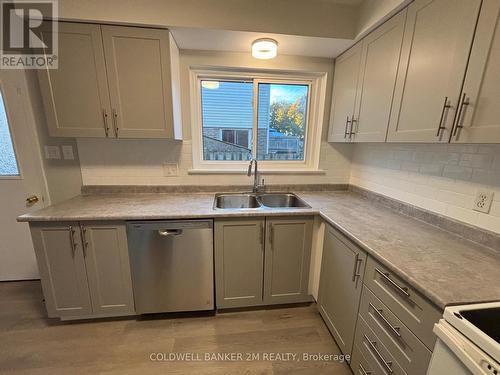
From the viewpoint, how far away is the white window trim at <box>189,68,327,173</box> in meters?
2.08

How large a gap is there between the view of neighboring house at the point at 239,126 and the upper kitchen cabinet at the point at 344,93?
357 millimetres

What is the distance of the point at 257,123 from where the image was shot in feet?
7.37

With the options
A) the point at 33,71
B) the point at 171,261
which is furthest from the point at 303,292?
the point at 33,71

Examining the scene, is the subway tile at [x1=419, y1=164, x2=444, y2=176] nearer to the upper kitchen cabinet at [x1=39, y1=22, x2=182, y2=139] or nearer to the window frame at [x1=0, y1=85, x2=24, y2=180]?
the upper kitchen cabinet at [x1=39, y1=22, x2=182, y2=139]

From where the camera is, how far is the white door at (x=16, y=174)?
5.72 ft

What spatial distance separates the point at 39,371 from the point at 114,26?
2.37 metres

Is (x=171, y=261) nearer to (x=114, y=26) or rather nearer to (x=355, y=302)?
(x=355, y=302)

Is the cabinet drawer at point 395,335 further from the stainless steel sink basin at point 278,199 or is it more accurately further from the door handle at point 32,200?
the door handle at point 32,200

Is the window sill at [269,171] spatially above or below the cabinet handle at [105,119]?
below

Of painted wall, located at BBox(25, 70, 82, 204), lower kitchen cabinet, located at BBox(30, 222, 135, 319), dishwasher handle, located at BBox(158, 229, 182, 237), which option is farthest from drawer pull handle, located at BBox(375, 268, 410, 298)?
painted wall, located at BBox(25, 70, 82, 204)
